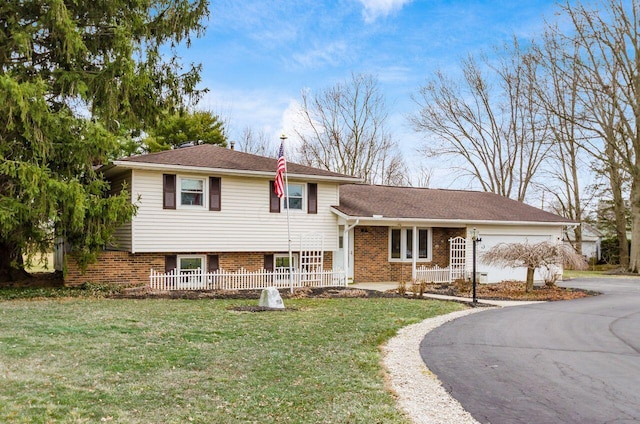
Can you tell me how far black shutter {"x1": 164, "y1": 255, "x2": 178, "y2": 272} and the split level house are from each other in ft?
0.11

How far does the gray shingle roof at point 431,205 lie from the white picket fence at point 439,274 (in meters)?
2.01

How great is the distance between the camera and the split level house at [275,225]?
17.6 meters

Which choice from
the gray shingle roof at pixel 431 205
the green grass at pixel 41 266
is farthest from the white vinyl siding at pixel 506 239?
the green grass at pixel 41 266

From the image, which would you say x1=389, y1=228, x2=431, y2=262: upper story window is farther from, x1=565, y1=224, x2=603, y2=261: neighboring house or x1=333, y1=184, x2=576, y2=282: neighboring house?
x1=565, y1=224, x2=603, y2=261: neighboring house

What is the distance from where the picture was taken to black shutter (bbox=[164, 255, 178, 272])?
60.2 feet

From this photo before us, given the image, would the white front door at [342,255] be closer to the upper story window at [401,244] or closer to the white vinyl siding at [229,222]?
the white vinyl siding at [229,222]

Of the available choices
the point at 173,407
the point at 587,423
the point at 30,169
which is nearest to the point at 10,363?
the point at 173,407

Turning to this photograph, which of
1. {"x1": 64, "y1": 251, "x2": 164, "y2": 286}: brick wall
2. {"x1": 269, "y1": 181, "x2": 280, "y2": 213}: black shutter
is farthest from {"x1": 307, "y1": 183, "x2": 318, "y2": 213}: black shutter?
{"x1": 64, "y1": 251, "x2": 164, "y2": 286}: brick wall

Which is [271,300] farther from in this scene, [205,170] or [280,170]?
[205,170]

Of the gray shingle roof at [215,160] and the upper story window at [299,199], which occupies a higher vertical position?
the gray shingle roof at [215,160]

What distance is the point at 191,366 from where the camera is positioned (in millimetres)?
7117

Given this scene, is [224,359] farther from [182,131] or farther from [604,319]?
[182,131]

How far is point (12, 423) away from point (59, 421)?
0.38m

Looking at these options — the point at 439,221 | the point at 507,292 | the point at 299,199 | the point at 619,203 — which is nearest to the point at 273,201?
the point at 299,199
